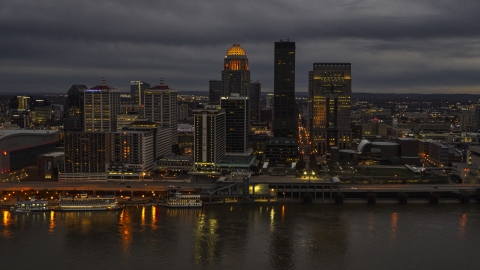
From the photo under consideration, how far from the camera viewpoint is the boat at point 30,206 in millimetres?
29450

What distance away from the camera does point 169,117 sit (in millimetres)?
50594

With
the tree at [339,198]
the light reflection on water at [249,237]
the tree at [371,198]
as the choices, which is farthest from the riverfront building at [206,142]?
the tree at [371,198]

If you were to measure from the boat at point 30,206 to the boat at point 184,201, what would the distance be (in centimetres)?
610

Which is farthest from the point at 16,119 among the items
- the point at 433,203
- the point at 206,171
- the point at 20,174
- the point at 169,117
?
the point at 433,203

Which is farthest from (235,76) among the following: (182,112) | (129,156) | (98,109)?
(129,156)

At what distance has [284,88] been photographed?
54500mm

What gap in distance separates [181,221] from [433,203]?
46.0 feet

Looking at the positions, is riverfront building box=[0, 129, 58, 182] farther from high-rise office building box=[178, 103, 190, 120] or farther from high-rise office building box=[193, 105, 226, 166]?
high-rise office building box=[178, 103, 190, 120]

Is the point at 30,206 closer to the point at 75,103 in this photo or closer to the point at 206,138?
the point at 206,138

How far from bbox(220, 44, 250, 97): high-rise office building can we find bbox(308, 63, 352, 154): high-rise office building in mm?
10370

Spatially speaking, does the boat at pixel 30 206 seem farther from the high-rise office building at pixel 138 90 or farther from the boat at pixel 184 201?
the high-rise office building at pixel 138 90

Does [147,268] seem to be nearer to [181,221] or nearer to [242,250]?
[242,250]

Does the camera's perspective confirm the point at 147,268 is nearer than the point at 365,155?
Yes

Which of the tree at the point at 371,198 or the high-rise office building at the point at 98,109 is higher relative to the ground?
the high-rise office building at the point at 98,109
